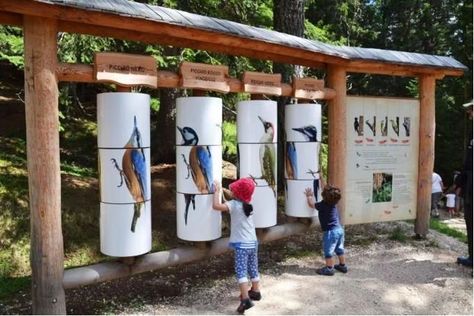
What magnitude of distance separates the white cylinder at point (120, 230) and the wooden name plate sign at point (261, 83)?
1.90 m

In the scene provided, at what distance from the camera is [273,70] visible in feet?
30.7

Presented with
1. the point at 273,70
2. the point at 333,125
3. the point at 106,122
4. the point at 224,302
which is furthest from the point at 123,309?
the point at 273,70

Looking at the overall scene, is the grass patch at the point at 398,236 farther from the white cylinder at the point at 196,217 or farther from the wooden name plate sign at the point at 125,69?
the wooden name plate sign at the point at 125,69

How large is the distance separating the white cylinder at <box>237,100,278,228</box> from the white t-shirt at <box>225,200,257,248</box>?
671 millimetres

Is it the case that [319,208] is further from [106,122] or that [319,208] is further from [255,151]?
[106,122]

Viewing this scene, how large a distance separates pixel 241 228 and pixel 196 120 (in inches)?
48.1

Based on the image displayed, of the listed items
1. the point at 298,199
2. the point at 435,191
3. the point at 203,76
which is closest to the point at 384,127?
the point at 298,199

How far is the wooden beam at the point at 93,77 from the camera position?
418 centimetres

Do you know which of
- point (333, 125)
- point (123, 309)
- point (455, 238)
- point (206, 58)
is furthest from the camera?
point (206, 58)

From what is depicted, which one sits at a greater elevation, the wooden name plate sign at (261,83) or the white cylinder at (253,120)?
the wooden name plate sign at (261,83)

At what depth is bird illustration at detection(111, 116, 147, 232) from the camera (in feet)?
14.3

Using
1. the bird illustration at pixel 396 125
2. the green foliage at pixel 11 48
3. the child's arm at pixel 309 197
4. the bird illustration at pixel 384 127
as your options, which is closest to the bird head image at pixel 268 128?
the child's arm at pixel 309 197

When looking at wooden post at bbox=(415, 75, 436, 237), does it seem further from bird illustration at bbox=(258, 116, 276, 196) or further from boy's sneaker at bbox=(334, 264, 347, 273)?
bird illustration at bbox=(258, 116, 276, 196)

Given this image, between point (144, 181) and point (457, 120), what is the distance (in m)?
17.3
